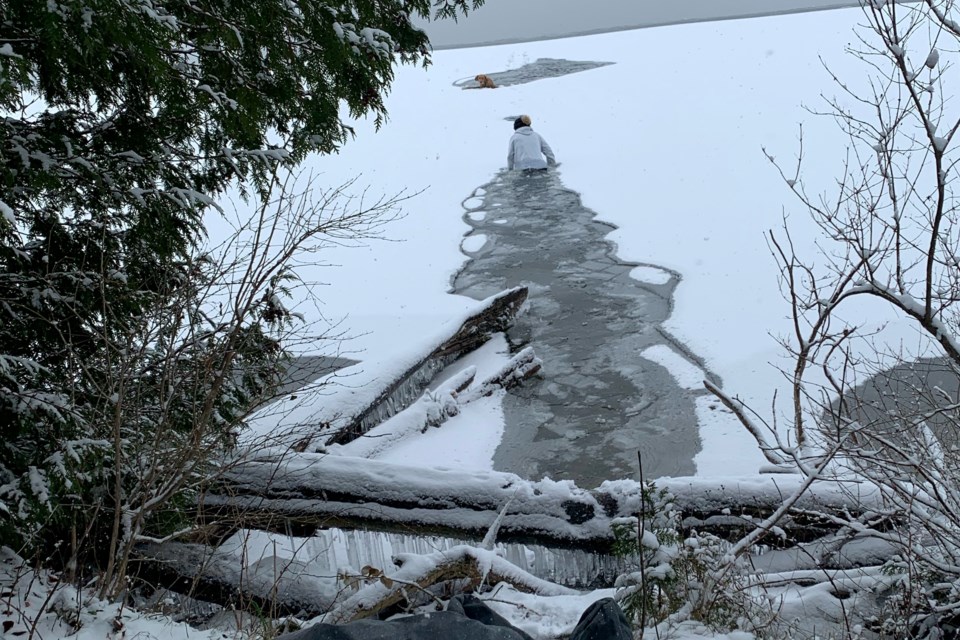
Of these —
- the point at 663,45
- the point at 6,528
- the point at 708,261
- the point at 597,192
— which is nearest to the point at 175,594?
the point at 6,528

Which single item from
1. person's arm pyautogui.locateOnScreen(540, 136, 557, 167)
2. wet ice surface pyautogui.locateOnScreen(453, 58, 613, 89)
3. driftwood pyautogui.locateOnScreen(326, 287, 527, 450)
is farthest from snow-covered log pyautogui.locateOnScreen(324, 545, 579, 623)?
wet ice surface pyautogui.locateOnScreen(453, 58, 613, 89)

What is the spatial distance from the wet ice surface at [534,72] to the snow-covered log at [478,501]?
20641mm

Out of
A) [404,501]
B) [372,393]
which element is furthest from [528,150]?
[404,501]

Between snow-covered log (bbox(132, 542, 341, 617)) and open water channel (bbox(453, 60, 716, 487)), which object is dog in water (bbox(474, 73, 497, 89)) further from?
snow-covered log (bbox(132, 542, 341, 617))

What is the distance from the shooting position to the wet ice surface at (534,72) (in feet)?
79.8

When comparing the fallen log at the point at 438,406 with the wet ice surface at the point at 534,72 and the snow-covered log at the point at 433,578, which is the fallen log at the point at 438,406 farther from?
the wet ice surface at the point at 534,72

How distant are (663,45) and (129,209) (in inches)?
906

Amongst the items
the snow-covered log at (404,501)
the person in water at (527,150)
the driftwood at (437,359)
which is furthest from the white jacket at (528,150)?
the snow-covered log at (404,501)

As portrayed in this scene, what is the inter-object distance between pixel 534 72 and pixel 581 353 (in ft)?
64.1

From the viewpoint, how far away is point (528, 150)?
1544 centimetres

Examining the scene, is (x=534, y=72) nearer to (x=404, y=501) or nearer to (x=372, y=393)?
(x=372, y=393)

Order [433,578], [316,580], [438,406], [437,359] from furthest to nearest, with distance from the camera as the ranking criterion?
[437,359] → [438,406] → [316,580] → [433,578]

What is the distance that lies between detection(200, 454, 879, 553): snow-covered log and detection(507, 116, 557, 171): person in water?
11.5 metres

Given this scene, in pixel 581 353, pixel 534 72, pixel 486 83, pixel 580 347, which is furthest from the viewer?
pixel 534 72
